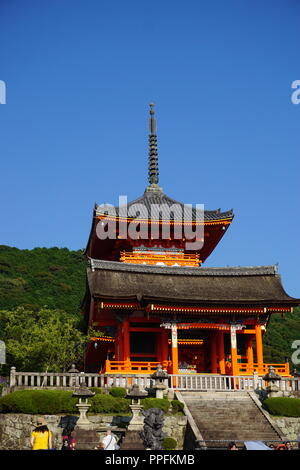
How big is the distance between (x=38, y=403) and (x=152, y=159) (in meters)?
27.4

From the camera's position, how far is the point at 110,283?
36.0 metres

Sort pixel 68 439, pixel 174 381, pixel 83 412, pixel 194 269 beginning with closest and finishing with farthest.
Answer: pixel 68 439, pixel 83 412, pixel 174 381, pixel 194 269

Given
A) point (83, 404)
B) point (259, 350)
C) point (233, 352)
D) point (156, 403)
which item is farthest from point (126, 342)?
point (83, 404)

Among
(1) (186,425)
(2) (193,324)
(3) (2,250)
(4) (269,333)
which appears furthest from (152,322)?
(3) (2,250)

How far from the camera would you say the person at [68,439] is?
21.8 metres

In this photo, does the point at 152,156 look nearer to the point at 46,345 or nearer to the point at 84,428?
the point at 46,345

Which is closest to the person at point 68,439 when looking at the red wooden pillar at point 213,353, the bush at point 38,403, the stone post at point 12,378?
the bush at point 38,403

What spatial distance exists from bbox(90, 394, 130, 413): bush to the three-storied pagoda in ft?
19.7

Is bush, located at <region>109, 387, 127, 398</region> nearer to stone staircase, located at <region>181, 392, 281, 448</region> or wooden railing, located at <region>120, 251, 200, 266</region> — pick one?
→ stone staircase, located at <region>181, 392, 281, 448</region>

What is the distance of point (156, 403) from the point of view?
26.5m

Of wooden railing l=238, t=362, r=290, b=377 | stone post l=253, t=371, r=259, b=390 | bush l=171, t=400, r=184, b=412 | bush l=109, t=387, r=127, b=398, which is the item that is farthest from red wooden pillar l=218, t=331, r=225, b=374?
bush l=109, t=387, r=127, b=398

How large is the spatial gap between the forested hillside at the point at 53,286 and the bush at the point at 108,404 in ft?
130
